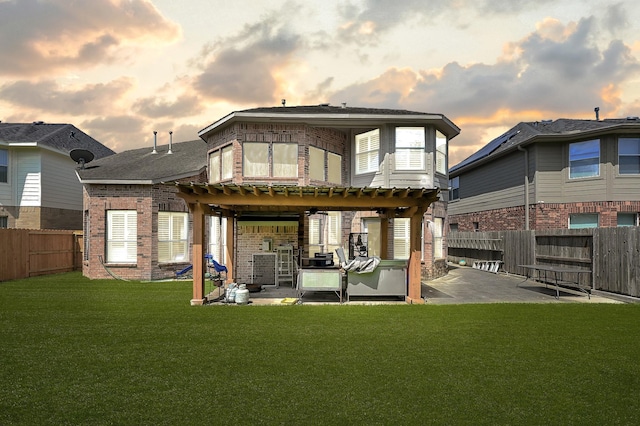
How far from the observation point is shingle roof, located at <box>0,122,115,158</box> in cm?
2156

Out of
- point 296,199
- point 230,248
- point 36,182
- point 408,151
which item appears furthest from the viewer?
point 36,182

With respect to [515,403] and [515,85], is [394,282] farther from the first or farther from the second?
[515,85]

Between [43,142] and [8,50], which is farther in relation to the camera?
[43,142]

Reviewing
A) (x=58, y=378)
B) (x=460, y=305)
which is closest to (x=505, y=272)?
(x=460, y=305)

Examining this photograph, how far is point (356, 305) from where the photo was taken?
34.1 feet

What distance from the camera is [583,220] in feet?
59.0

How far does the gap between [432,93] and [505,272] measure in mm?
10518

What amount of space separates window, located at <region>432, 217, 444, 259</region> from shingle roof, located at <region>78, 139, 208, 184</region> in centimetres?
1117

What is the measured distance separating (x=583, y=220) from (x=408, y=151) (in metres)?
9.92

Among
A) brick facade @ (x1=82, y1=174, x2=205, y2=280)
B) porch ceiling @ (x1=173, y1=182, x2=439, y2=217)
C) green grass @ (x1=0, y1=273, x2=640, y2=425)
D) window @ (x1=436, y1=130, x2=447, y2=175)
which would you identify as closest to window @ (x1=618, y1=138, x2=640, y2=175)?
window @ (x1=436, y1=130, x2=447, y2=175)

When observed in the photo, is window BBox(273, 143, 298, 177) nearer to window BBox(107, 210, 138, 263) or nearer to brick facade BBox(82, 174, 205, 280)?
brick facade BBox(82, 174, 205, 280)

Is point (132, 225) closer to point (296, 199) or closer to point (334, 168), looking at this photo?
point (334, 168)

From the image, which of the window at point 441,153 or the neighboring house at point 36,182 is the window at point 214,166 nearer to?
the window at point 441,153

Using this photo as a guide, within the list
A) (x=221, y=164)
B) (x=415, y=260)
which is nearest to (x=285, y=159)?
(x=221, y=164)
